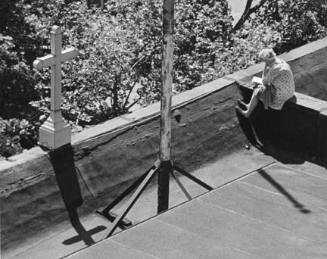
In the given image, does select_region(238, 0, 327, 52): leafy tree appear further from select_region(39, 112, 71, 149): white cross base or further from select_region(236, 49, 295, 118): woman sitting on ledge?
select_region(39, 112, 71, 149): white cross base

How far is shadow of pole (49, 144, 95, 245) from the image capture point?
772 cm

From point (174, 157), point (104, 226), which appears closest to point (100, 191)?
point (104, 226)

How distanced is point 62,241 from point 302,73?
16.0ft

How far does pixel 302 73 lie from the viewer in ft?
35.7

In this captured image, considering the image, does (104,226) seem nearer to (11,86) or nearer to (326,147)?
(326,147)

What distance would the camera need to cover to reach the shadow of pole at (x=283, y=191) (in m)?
7.54

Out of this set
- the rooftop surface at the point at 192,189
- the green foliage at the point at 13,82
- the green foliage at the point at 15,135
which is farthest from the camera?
the green foliage at the point at 13,82

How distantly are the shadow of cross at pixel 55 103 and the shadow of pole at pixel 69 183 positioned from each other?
0.11 metres

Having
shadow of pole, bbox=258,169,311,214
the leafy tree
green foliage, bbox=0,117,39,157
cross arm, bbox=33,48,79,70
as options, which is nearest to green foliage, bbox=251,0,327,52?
the leafy tree

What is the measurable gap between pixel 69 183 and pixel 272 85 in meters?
2.91

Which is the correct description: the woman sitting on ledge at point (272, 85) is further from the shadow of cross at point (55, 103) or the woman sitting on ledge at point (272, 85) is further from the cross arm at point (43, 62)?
the cross arm at point (43, 62)

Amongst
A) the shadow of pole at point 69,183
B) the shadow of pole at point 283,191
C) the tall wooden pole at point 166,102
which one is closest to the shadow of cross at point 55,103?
the shadow of pole at point 69,183

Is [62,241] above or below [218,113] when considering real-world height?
below

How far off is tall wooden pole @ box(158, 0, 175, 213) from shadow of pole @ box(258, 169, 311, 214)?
115 cm
